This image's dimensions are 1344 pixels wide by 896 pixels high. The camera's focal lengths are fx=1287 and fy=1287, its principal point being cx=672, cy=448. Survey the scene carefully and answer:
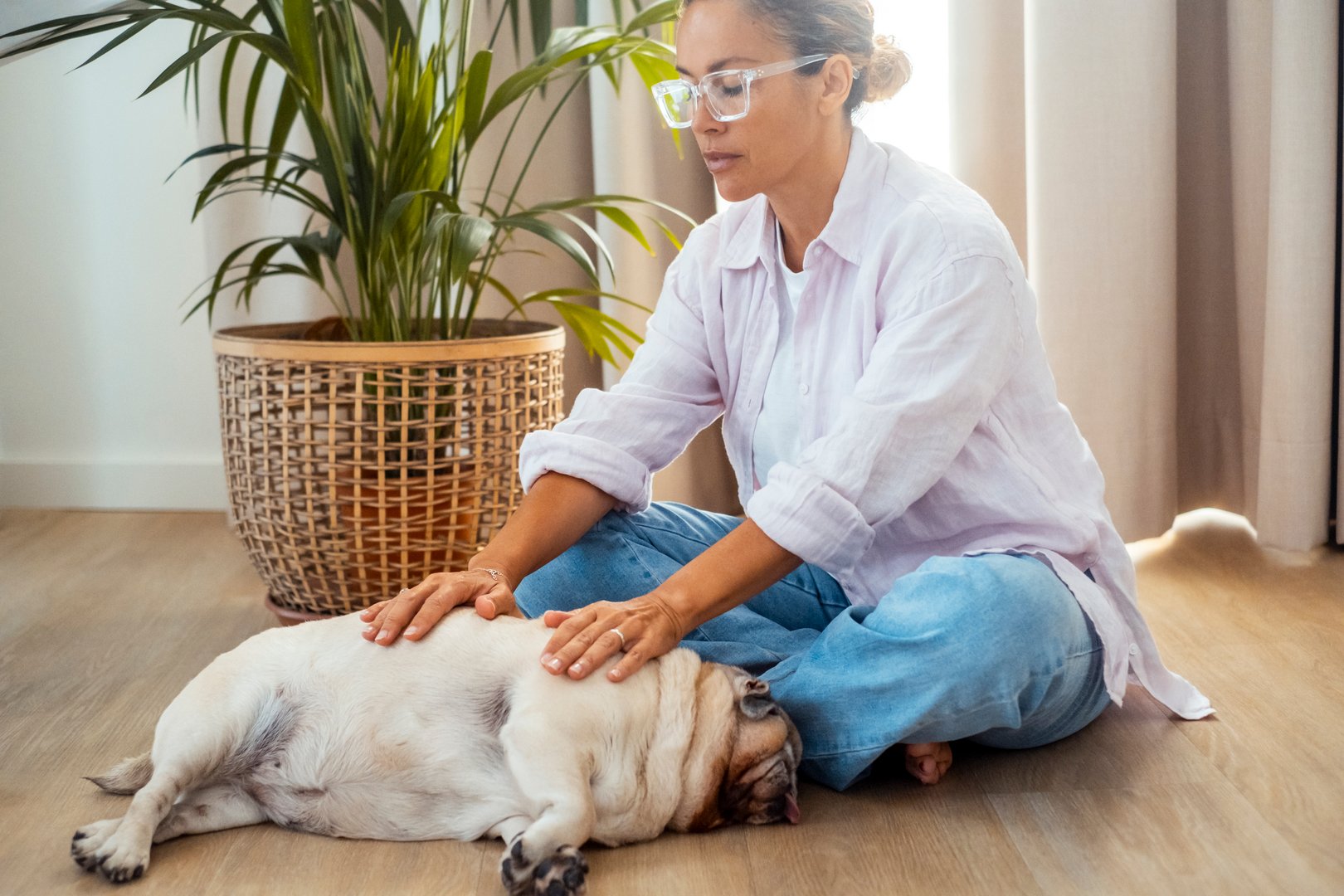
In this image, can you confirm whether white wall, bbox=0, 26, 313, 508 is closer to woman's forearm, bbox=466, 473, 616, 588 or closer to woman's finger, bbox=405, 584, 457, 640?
woman's forearm, bbox=466, 473, 616, 588

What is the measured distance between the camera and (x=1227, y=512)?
2617 millimetres

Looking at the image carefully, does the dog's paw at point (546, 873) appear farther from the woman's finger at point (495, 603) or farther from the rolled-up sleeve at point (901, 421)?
the rolled-up sleeve at point (901, 421)

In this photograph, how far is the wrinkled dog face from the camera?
1.29 meters

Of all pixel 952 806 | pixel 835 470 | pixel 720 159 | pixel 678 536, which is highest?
pixel 720 159

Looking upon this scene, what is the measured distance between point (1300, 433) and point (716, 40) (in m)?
1.44

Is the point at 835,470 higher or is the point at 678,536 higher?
the point at 835,470

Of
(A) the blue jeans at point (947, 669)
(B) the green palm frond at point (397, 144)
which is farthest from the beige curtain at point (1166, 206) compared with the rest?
(A) the blue jeans at point (947, 669)

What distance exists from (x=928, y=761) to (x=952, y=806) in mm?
61

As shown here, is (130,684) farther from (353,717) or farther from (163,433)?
(163,433)

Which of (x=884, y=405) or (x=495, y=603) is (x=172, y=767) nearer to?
(x=495, y=603)

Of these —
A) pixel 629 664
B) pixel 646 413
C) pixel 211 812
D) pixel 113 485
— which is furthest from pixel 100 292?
pixel 629 664

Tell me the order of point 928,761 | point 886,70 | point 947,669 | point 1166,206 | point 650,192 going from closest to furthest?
point 947,669 → point 928,761 → point 886,70 → point 1166,206 → point 650,192

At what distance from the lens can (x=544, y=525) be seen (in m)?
1.57

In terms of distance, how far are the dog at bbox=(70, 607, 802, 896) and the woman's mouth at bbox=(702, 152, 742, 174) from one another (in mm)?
576
